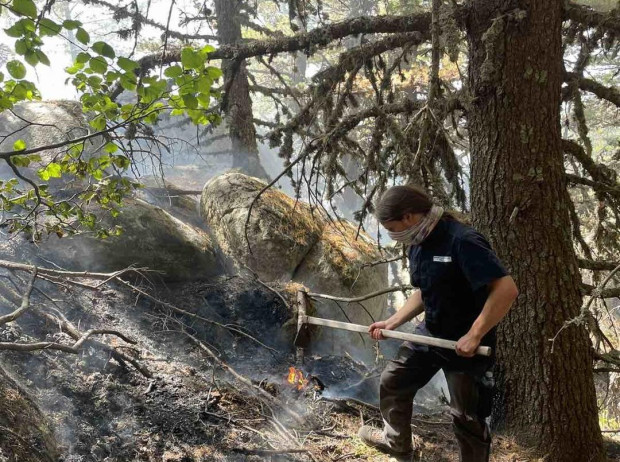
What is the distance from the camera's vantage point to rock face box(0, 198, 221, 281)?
219 inches

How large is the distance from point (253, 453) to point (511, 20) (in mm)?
3998

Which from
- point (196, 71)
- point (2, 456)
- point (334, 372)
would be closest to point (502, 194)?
point (196, 71)

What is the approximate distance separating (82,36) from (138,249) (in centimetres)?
454

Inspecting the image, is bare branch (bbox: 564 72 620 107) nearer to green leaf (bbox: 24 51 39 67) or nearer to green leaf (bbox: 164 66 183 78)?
green leaf (bbox: 164 66 183 78)

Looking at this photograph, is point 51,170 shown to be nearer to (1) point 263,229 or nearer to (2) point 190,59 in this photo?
(2) point 190,59

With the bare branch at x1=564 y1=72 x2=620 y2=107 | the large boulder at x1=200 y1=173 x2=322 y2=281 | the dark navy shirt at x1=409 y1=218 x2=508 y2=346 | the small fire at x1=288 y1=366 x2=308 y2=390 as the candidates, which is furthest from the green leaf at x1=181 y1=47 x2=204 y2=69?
the large boulder at x1=200 y1=173 x2=322 y2=281

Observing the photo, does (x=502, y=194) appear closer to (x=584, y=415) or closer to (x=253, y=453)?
(x=584, y=415)

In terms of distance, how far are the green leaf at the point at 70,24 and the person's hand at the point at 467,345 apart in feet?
8.87

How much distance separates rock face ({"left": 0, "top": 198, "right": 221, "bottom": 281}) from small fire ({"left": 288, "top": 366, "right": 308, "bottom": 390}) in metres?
2.35

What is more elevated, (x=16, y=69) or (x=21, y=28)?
(x=21, y=28)

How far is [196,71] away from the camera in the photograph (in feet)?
7.03

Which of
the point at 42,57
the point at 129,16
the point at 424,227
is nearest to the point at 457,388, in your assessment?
the point at 424,227

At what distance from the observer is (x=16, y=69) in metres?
1.99

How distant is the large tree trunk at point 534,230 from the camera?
10.2 feet
